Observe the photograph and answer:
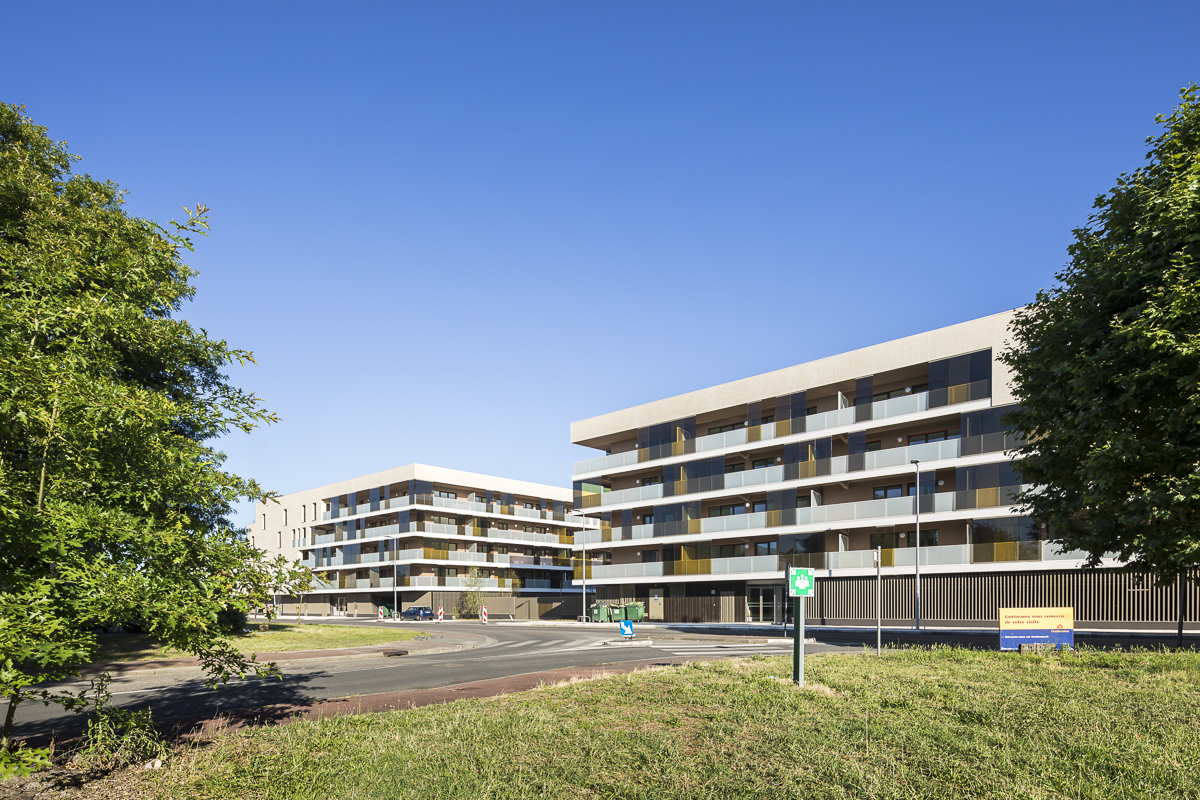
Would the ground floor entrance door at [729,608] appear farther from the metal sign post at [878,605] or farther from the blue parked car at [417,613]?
the blue parked car at [417,613]

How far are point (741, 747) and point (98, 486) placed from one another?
7.01 m

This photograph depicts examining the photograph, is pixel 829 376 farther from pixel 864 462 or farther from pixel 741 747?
pixel 741 747

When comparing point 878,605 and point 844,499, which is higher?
point 844,499

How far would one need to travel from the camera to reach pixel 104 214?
21203 mm

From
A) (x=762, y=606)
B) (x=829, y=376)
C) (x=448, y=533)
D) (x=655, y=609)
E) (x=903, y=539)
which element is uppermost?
(x=829, y=376)

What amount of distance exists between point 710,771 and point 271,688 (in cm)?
1116

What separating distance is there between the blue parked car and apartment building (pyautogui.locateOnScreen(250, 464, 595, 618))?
228cm

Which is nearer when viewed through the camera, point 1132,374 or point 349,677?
point 1132,374

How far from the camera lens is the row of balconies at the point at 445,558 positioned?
229ft

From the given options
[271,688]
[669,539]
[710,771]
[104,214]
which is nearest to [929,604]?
[669,539]

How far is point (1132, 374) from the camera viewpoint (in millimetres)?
14617

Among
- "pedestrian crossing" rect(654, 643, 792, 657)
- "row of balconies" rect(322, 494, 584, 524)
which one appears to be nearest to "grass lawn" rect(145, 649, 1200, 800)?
"pedestrian crossing" rect(654, 643, 792, 657)

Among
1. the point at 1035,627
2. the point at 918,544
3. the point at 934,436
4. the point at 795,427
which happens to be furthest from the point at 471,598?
the point at 1035,627

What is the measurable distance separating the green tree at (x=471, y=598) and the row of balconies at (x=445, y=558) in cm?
370
